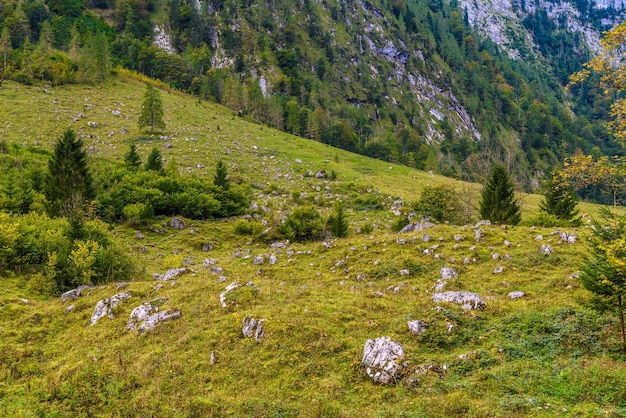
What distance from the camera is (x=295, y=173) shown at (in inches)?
2606

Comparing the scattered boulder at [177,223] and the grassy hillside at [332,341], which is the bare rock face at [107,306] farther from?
the scattered boulder at [177,223]

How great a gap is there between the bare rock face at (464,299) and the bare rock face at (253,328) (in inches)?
312

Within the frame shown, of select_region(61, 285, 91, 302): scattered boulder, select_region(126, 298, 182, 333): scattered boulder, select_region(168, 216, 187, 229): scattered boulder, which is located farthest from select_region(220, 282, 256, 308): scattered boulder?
select_region(168, 216, 187, 229): scattered boulder

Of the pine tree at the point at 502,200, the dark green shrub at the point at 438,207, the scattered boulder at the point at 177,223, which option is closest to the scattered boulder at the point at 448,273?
the pine tree at the point at 502,200

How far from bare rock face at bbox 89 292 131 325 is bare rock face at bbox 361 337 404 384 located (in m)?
13.5

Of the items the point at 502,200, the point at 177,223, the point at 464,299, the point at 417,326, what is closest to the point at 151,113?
the point at 177,223

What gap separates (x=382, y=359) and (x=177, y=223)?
3279cm

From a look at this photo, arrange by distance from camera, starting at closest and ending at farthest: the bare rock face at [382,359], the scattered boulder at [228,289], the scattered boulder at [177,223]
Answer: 1. the bare rock face at [382,359]
2. the scattered boulder at [228,289]
3. the scattered boulder at [177,223]

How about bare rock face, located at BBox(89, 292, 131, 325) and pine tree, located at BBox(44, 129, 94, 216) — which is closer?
bare rock face, located at BBox(89, 292, 131, 325)

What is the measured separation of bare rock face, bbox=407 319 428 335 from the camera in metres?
14.9

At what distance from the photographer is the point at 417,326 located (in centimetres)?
1503

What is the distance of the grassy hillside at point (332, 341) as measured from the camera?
1153 centimetres

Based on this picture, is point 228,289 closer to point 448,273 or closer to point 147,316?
point 147,316

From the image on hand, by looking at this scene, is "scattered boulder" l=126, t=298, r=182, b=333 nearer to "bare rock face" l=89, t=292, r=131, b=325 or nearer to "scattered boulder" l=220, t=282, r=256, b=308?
"bare rock face" l=89, t=292, r=131, b=325
